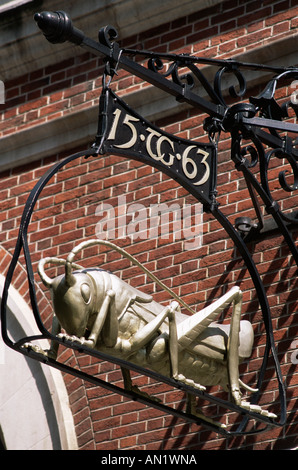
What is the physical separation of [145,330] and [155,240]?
1.94m

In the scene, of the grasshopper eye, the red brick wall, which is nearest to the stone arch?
the red brick wall

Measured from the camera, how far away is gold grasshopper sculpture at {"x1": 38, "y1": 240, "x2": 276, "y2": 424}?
17.8 feet

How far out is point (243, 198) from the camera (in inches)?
286

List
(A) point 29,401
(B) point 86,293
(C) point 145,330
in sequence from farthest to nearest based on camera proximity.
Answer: (A) point 29,401 → (C) point 145,330 → (B) point 86,293

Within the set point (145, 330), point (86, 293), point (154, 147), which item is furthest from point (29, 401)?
point (154, 147)

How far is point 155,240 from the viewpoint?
24.6 ft

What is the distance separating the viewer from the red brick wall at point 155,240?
6.83 metres

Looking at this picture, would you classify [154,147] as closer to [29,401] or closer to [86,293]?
[86,293]

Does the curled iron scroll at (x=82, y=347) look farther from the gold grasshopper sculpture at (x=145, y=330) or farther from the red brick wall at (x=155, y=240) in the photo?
the red brick wall at (x=155, y=240)

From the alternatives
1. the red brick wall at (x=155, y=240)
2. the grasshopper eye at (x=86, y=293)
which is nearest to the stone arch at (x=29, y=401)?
the red brick wall at (x=155, y=240)

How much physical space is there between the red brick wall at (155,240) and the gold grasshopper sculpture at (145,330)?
0.82m

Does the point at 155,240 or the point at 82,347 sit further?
the point at 155,240

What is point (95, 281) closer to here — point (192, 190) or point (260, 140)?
point (192, 190)

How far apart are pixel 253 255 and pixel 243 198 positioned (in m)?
0.42
